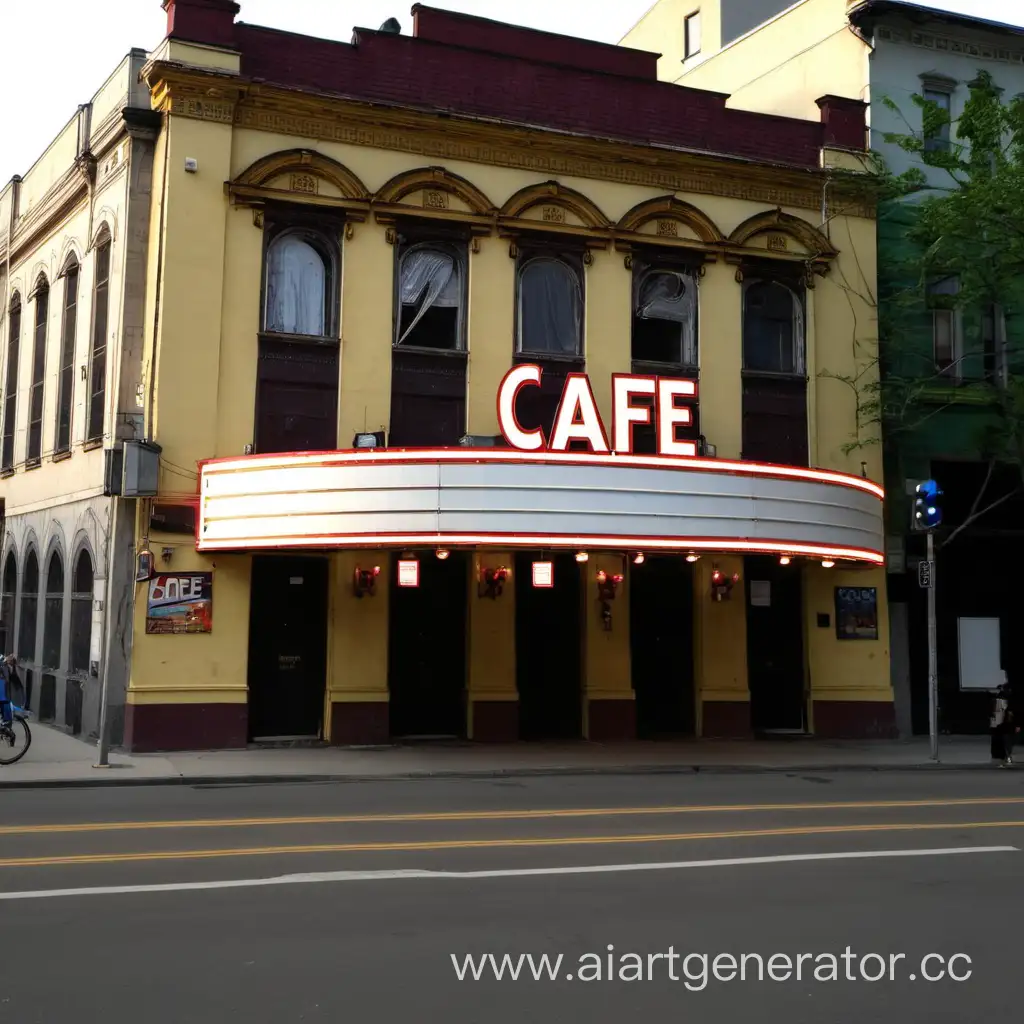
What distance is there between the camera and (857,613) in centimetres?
2667

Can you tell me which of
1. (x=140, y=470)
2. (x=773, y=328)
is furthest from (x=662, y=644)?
(x=140, y=470)

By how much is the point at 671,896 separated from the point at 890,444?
18984 mm

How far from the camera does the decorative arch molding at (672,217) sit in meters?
25.5

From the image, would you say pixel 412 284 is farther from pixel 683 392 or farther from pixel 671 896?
pixel 671 896

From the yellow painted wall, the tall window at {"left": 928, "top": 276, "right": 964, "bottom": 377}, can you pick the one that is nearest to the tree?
the tall window at {"left": 928, "top": 276, "right": 964, "bottom": 377}

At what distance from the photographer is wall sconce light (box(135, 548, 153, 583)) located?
21453 mm

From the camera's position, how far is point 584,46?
86.4ft

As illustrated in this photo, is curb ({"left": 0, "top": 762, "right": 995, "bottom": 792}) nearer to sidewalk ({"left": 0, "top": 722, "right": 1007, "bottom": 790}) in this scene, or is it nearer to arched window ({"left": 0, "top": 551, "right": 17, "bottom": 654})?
sidewalk ({"left": 0, "top": 722, "right": 1007, "bottom": 790})

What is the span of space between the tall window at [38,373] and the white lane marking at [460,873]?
2018cm

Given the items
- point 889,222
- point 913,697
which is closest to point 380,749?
point 913,697

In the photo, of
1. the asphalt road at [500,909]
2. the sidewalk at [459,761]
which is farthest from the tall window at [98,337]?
the asphalt road at [500,909]

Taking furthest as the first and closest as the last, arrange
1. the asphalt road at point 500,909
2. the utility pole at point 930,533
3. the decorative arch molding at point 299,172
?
the utility pole at point 930,533, the decorative arch molding at point 299,172, the asphalt road at point 500,909

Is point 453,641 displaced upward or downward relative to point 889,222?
downward

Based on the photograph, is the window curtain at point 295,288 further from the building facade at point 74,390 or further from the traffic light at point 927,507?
the traffic light at point 927,507
